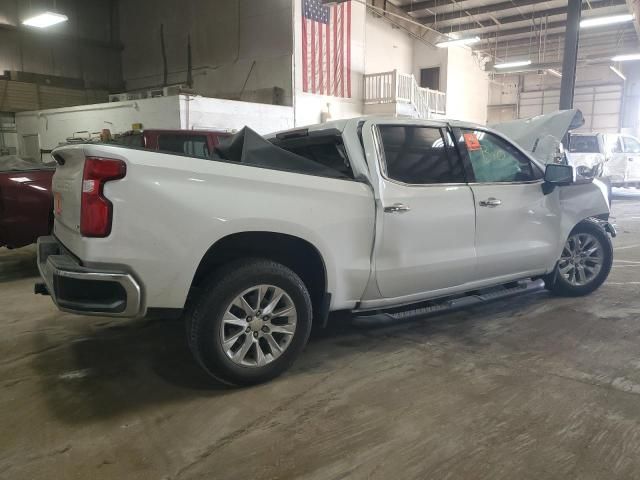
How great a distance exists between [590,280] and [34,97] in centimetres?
1800

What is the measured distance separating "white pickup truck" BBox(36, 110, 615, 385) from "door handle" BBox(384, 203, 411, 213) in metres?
0.02

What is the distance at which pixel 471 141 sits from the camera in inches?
151

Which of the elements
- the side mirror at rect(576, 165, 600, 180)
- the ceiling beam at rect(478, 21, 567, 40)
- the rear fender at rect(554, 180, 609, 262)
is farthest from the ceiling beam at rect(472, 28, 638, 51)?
the rear fender at rect(554, 180, 609, 262)

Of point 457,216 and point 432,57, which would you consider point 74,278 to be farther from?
point 432,57

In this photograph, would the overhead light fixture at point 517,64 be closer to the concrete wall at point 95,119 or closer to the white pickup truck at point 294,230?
the concrete wall at point 95,119

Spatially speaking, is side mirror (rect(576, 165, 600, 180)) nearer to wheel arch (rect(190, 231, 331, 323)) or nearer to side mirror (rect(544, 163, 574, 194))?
side mirror (rect(544, 163, 574, 194))

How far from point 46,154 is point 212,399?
48.9ft

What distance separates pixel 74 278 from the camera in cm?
243

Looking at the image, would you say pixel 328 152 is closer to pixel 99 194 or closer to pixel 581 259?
pixel 99 194

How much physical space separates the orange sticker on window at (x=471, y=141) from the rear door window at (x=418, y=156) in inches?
7.3

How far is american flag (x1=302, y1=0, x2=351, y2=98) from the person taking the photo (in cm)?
1539

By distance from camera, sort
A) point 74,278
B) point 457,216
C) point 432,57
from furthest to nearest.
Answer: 1. point 432,57
2. point 457,216
3. point 74,278

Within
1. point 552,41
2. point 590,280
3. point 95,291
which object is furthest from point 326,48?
point 95,291

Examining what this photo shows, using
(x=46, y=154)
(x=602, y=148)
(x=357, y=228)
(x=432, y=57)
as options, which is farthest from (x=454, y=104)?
(x=357, y=228)
